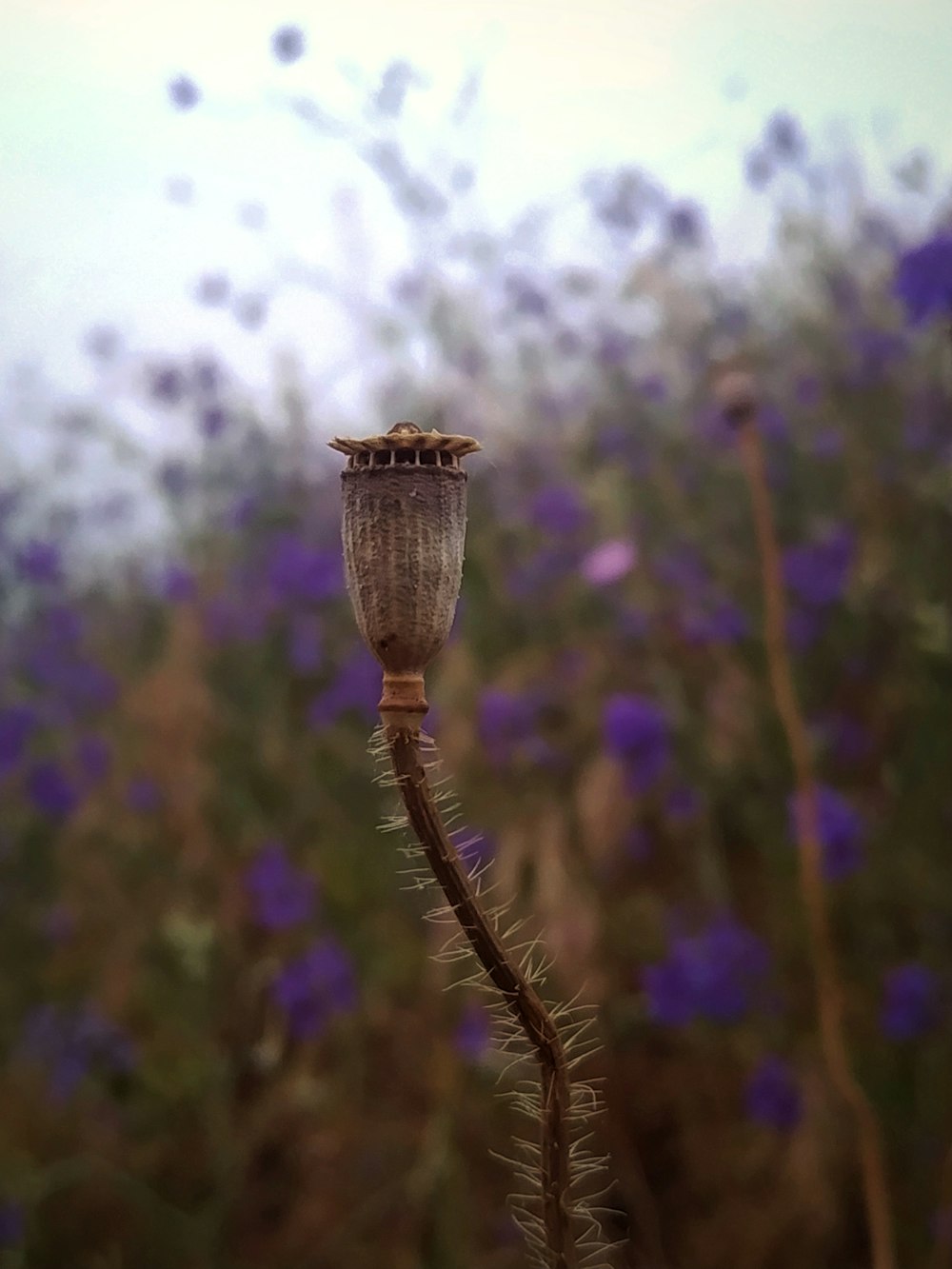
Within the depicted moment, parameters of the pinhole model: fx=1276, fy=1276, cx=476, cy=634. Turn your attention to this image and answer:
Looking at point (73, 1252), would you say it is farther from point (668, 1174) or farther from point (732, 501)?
point (732, 501)

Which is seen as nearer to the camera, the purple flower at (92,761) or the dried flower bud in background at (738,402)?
the dried flower bud in background at (738,402)

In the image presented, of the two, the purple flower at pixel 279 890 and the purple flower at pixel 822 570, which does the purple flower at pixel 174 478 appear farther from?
the purple flower at pixel 822 570

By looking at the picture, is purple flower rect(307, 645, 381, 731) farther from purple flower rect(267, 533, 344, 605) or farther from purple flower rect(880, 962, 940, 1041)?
purple flower rect(880, 962, 940, 1041)

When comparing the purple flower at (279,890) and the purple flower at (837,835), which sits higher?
the purple flower at (837,835)

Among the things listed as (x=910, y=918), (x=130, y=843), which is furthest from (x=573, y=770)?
(x=130, y=843)

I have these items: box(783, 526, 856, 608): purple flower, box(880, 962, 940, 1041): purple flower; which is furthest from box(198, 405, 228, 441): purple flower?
box(880, 962, 940, 1041): purple flower

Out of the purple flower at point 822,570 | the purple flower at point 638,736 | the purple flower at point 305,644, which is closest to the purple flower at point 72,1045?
the purple flower at point 305,644

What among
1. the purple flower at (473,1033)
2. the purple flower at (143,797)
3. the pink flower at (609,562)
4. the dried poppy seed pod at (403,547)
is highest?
the pink flower at (609,562)

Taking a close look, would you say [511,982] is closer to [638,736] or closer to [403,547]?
[403,547]
